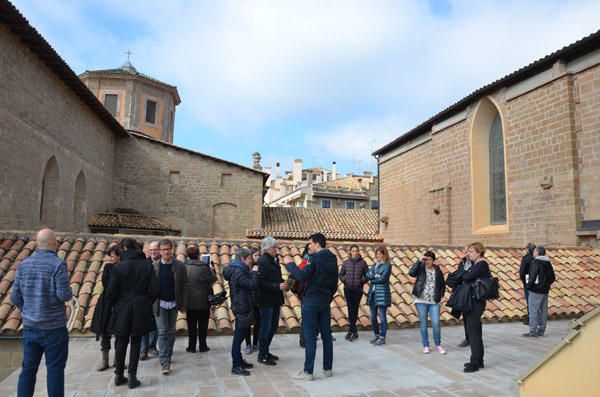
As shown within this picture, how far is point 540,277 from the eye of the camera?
7512 millimetres

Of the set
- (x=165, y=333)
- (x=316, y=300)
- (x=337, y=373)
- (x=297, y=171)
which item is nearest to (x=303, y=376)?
(x=337, y=373)

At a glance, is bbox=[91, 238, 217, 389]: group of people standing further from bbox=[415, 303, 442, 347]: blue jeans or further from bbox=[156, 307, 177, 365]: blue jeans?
bbox=[415, 303, 442, 347]: blue jeans

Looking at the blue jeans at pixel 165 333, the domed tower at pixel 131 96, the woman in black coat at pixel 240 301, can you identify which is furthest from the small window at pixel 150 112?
the woman in black coat at pixel 240 301

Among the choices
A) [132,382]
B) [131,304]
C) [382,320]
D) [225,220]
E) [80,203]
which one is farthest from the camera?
[225,220]

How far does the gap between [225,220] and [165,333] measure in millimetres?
21849

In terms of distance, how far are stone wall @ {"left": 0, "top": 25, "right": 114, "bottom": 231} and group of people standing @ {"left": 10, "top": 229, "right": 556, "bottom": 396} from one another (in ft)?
35.3

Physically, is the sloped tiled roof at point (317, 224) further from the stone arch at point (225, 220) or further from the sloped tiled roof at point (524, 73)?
the sloped tiled roof at point (524, 73)

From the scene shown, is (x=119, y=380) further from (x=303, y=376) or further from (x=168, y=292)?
(x=303, y=376)

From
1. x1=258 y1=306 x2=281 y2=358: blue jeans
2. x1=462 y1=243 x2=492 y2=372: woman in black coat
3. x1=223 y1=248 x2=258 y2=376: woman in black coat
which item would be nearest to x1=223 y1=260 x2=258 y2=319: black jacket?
x1=223 y1=248 x2=258 y2=376: woman in black coat

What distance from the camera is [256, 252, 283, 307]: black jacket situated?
5.70m

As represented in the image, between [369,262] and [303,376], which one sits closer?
[303,376]

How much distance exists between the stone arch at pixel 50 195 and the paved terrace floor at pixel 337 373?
41.7 ft

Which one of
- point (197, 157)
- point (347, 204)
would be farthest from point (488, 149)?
point (347, 204)

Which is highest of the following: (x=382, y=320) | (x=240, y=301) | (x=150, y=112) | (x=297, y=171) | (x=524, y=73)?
(x=297, y=171)
